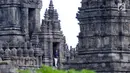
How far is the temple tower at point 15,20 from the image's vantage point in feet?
317

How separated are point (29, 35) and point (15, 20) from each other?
4000mm

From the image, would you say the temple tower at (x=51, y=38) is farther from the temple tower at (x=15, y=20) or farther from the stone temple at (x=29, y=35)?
the temple tower at (x=15, y=20)

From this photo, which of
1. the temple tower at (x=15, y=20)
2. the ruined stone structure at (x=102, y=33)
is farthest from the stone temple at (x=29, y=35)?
the ruined stone structure at (x=102, y=33)

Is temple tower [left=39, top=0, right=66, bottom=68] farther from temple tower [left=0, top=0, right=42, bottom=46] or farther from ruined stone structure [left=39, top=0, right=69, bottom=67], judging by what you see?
temple tower [left=0, top=0, right=42, bottom=46]

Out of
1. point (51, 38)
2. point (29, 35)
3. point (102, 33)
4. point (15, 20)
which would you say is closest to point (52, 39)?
point (51, 38)

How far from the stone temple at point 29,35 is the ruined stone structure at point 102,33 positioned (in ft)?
58.1

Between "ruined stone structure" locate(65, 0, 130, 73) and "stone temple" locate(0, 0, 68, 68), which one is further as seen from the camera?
"stone temple" locate(0, 0, 68, 68)

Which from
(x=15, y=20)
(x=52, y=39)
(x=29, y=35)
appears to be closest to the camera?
(x=15, y=20)

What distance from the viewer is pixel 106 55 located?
72.9 meters

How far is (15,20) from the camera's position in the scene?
9719 cm

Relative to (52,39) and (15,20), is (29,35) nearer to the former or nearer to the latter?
(52,39)

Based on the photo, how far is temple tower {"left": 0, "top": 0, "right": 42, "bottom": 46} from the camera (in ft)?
317

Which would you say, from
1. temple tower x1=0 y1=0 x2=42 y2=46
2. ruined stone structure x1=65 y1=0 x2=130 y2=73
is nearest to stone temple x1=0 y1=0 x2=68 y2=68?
temple tower x1=0 y1=0 x2=42 y2=46

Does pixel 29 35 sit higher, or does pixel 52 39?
pixel 29 35
